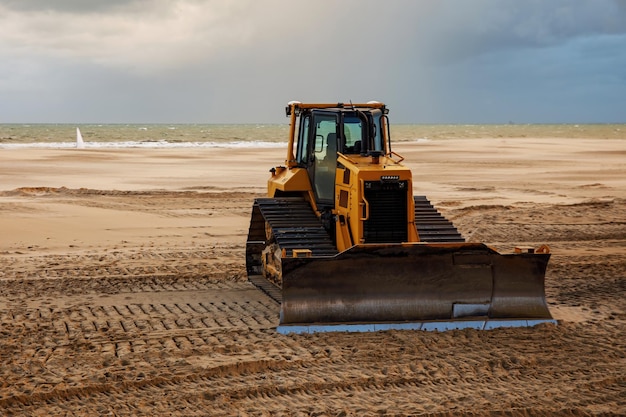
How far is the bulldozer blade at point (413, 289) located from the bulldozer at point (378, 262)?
0.4 inches

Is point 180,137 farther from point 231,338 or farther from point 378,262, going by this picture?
point 231,338

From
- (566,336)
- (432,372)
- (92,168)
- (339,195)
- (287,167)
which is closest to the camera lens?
(432,372)

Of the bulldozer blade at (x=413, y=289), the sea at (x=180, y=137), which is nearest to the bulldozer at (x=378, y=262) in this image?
the bulldozer blade at (x=413, y=289)

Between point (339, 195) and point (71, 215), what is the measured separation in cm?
1006

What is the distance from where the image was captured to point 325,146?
34.4ft

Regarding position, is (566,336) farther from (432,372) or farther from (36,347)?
(36,347)

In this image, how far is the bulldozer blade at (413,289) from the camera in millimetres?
8891

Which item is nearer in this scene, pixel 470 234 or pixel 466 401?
pixel 466 401

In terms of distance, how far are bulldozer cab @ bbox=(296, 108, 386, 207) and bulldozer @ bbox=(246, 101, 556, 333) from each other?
1 cm

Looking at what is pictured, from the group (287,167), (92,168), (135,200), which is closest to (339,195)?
(287,167)

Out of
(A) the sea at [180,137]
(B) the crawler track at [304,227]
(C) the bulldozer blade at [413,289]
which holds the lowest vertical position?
(A) the sea at [180,137]

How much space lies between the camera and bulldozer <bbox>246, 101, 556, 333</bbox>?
29.2 ft

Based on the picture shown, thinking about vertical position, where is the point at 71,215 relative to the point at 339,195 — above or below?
below

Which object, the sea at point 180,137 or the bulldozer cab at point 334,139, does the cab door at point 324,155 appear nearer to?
the bulldozer cab at point 334,139
